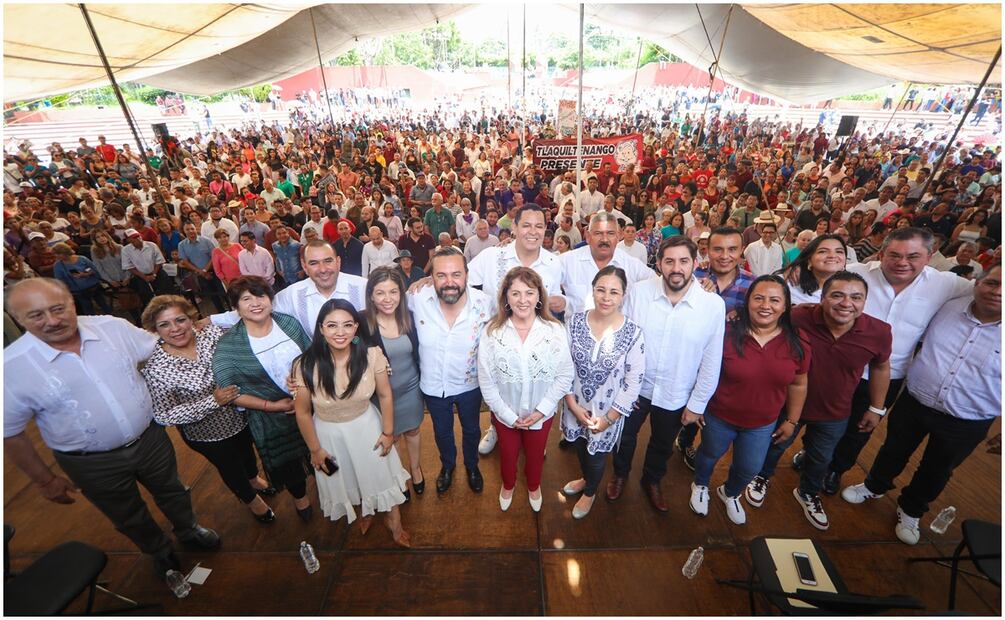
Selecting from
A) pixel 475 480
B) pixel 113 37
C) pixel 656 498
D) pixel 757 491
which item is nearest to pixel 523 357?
pixel 475 480

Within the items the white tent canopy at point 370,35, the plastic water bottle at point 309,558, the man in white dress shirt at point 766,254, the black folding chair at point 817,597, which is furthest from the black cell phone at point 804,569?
the white tent canopy at point 370,35

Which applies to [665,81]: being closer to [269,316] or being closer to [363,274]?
[363,274]

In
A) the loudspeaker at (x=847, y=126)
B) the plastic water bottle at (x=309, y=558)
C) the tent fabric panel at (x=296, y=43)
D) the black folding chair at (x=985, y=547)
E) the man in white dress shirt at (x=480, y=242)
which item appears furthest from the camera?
the loudspeaker at (x=847, y=126)

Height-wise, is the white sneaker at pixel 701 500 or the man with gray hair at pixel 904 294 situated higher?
the man with gray hair at pixel 904 294

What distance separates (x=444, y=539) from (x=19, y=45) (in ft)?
22.6

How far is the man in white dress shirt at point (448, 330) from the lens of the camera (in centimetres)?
258

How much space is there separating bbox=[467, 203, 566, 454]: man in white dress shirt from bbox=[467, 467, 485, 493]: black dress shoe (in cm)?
38

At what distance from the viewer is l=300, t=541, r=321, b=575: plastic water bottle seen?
2654 millimetres

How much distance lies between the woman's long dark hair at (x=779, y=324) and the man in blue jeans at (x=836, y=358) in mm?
218

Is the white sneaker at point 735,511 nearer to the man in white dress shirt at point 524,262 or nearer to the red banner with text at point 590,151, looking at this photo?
the man in white dress shirt at point 524,262

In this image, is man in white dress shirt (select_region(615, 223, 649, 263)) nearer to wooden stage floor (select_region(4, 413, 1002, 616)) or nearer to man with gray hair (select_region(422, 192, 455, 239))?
wooden stage floor (select_region(4, 413, 1002, 616))

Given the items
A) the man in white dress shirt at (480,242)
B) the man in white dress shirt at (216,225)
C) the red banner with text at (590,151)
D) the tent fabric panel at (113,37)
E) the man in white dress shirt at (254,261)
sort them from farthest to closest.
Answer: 1. the red banner with text at (590,151)
2. the man in white dress shirt at (216,225)
3. the man in white dress shirt at (480,242)
4. the man in white dress shirt at (254,261)
5. the tent fabric panel at (113,37)

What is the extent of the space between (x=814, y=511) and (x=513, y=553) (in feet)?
7.18

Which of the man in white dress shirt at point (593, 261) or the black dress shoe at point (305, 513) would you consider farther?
the man in white dress shirt at point (593, 261)
